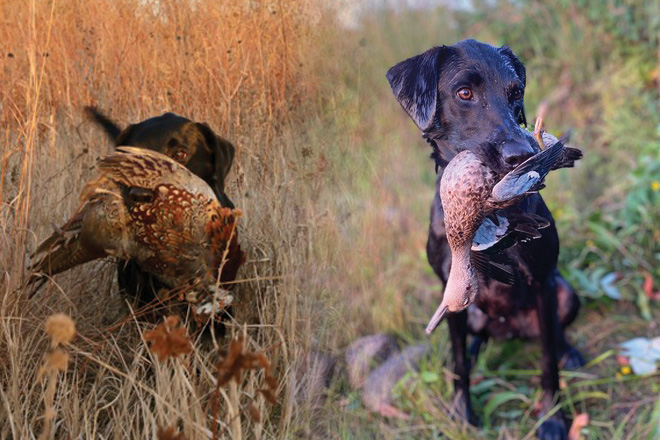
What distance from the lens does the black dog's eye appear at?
1734 millimetres

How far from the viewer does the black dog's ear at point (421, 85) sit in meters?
1.78

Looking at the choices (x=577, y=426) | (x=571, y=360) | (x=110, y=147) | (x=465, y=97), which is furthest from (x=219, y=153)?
(x=571, y=360)

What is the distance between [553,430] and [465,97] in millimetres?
1397

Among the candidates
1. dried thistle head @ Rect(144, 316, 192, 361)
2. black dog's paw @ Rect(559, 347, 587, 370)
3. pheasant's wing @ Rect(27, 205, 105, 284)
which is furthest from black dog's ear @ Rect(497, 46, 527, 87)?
black dog's paw @ Rect(559, 347, 587, 370)

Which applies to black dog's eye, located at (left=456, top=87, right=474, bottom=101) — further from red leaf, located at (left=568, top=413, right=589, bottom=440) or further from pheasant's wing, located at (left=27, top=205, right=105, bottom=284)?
red leaf, located at (left=568, top=413, right=589, bottom=440)

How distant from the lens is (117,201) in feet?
5.90

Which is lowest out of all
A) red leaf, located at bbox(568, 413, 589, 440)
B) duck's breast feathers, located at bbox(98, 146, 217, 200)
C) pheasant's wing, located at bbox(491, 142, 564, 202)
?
red leaf, located at bbox(568, 413, 589, 440)

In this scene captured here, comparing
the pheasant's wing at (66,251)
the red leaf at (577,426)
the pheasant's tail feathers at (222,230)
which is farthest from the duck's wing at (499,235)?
the red leaf at (577,426)

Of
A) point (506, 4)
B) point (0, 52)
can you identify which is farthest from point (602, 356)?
point (506, 4)

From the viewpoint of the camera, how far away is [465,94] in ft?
5.70

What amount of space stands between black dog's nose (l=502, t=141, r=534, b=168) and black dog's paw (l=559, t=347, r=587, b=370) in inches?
66.6

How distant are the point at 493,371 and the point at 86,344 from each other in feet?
5.74

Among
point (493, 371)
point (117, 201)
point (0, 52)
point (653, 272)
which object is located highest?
point (0, 52)

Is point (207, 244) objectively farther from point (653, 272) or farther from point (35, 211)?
point (653, 272)
